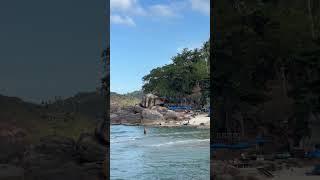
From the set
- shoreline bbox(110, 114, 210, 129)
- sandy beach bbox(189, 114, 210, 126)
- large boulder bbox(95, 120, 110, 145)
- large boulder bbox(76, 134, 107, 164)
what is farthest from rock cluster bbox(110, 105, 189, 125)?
large boulder bbox(95, 120, 110, 145)

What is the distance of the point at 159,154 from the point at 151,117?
14.8 meters

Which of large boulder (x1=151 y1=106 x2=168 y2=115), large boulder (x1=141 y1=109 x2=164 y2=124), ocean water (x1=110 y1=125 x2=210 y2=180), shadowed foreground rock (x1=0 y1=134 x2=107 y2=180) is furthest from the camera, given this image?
large boulder (x1=151 y1=106 x2=168 y2=115)

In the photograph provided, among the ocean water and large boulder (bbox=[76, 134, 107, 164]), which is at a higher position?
large boulder (bbox=[76, 134, 107, 164])

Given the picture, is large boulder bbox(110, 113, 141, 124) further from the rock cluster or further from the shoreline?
the shoreline

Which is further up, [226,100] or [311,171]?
[226,100]

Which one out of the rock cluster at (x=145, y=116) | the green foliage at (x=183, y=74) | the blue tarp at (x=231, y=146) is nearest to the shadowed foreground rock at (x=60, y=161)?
the blue tarp at (x=231, y=146)

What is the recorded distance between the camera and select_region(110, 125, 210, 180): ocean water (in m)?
16.5

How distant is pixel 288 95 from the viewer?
6828mm

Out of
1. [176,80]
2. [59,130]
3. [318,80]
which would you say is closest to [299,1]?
[318,80]

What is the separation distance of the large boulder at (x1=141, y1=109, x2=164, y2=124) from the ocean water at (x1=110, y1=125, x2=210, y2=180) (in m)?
1.19

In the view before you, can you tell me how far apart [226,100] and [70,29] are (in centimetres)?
223

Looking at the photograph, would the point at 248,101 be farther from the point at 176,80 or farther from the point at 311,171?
the point at 176,80

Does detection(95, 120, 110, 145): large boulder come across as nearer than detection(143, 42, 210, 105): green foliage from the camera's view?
Yes

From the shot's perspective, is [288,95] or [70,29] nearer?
[70,29]
